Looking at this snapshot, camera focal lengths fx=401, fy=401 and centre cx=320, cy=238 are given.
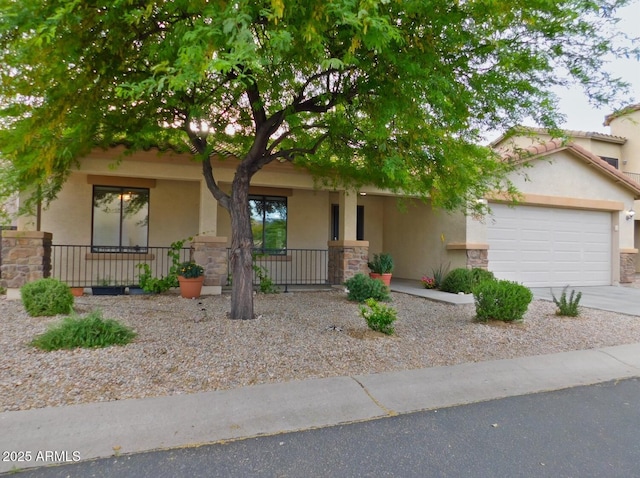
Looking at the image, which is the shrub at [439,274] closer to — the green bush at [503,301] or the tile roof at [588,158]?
the tile roof at [588,158]

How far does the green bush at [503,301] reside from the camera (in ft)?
22.0

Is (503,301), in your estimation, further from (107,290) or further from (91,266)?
(91,266)

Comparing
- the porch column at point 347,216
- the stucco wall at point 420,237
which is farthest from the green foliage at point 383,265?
the stucco wall at point 420,237

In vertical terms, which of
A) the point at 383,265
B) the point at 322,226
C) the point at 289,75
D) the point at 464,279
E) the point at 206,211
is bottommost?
the point at 464,279

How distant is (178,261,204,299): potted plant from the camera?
886 centimetres

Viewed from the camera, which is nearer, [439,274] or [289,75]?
[289,75]

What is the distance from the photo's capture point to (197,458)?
2.87 metres

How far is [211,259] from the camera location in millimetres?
9656

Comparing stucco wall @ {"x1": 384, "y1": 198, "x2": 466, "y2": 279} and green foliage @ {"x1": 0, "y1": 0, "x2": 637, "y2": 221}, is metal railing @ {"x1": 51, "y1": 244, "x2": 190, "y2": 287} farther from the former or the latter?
stucco wall @ {"x1": 384, "y1": 198, "x2": 466, "y2": 279}

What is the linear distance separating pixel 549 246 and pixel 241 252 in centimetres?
1039

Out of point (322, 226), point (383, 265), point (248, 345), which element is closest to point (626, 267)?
point (383, 265)

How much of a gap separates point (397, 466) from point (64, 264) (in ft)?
33.7

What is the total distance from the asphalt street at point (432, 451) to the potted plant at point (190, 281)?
619cm

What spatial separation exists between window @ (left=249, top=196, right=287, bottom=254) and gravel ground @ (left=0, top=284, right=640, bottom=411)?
11.6 feet
